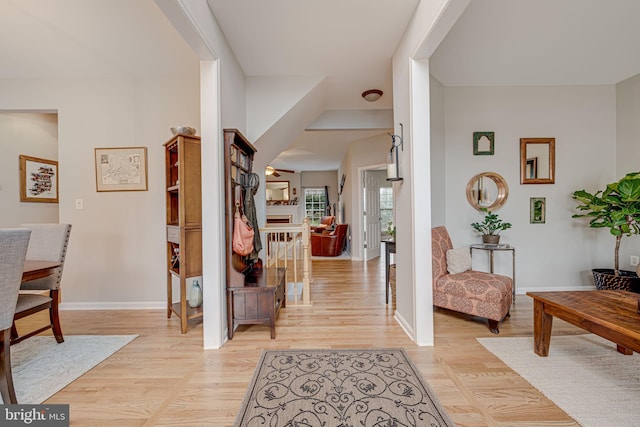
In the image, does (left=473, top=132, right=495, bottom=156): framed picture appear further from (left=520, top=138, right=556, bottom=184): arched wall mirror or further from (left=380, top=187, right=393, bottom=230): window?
(left=380, top=187, right=393, bottom=230): window

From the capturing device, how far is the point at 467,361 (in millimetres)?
1873

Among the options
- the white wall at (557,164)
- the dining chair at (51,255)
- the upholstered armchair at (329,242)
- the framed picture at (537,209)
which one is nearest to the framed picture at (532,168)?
the white wall at (557,164)

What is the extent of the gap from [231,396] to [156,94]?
3091mm

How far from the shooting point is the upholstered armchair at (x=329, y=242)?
20.7ft

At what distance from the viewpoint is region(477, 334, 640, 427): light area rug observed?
4.55 feet

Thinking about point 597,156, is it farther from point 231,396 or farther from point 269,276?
point 231,396

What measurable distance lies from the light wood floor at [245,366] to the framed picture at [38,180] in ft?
6.14

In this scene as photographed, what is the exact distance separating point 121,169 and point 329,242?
428 centimetres

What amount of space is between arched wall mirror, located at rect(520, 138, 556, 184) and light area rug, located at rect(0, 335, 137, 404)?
4588mm

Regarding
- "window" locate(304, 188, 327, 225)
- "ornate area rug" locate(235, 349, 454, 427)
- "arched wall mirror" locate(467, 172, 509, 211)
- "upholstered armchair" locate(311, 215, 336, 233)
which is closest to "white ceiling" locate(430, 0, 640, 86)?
"arched wall mirror" locate(467, 172, 509, 211)

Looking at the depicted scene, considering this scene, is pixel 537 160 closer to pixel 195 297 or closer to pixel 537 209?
pixel 537 209

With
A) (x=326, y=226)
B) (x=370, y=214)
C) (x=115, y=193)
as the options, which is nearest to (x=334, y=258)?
(x=370, y=214)

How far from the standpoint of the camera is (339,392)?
1.54 metres

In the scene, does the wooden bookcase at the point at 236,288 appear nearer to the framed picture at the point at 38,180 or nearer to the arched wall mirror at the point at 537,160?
the framed picture at the point at 38,180
